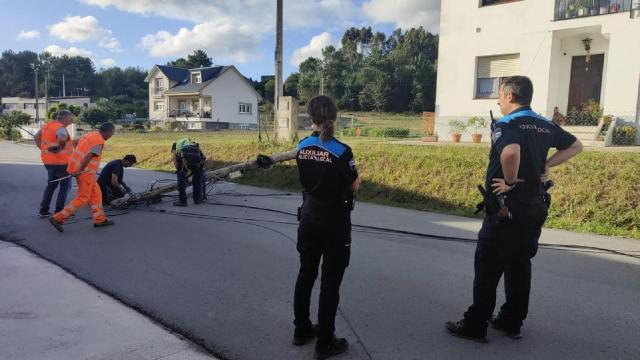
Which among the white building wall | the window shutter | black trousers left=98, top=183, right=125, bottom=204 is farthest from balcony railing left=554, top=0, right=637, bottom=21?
the white building wall

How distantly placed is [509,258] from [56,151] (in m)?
7.60

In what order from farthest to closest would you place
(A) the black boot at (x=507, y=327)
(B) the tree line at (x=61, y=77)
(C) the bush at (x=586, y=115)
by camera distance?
(B) the tree line at (x=61, y=77), (C) the bush at (x=586, y=115), (A) the black boot at (x=507, y=327)

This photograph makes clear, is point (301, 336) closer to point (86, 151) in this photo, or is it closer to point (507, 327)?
point (507, 327)

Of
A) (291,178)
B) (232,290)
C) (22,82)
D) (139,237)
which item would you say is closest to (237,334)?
(232,290)

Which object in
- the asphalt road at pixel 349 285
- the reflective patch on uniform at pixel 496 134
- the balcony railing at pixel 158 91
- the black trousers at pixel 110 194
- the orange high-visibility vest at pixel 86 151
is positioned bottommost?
the asphalt road at pixel 349 285

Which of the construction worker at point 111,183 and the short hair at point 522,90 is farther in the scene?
the construction worker at point 111,183

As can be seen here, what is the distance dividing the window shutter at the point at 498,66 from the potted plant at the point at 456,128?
200 centimetres

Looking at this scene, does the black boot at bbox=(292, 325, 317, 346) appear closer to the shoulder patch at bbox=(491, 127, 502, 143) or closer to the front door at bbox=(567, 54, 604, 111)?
the shoulder patch at bbox=(491, 127, 502, 143)

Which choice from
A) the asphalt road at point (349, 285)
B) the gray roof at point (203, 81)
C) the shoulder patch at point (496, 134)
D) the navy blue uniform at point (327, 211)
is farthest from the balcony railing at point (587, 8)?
the gray roof at point (203, 81)

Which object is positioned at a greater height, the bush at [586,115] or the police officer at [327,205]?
the bush at [586,115]

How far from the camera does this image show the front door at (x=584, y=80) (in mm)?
17156

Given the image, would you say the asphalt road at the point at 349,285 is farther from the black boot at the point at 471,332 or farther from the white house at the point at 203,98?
the white house at the point at 203,98

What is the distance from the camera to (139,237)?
23.0ft

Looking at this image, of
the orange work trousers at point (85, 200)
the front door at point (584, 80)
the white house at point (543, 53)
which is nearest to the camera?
the orange work trousers at point (85, 200)
